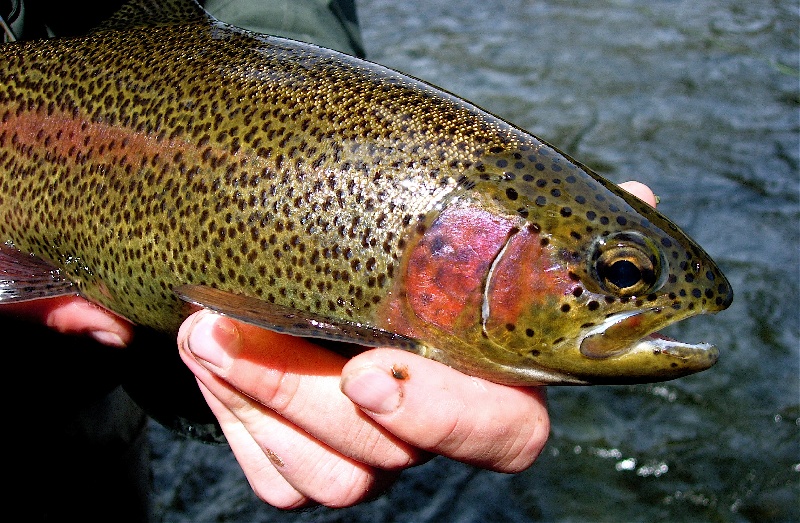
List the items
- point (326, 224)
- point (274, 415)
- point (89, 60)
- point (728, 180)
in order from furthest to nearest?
point (728, 180) → point (89, 60) → point (274, 415) → point (326, 224)

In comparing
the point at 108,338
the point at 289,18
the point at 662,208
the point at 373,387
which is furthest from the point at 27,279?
the point at 662,208

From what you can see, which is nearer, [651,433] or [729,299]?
[729,299]

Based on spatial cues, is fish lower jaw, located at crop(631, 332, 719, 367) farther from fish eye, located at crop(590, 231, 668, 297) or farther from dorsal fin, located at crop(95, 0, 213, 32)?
dorsal fin, located at crop(95, 0, 213, 32)

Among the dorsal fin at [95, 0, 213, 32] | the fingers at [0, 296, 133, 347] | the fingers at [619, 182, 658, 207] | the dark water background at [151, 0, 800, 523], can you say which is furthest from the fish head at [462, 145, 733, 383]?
the dark water background at [151, 0, 800, 523]

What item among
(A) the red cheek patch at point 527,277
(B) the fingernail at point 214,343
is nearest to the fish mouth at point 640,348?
(A) the red cheek patch at point 527,277

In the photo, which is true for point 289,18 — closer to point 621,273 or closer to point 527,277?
point 527,277

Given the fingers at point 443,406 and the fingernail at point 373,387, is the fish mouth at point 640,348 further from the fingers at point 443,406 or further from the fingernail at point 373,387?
the fingernail at point 373,387

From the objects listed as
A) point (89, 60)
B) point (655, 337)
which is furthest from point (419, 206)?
point (89, 60)

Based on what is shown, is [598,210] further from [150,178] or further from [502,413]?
[150,178]

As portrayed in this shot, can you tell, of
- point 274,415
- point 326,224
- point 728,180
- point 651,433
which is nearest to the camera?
point 326,224
